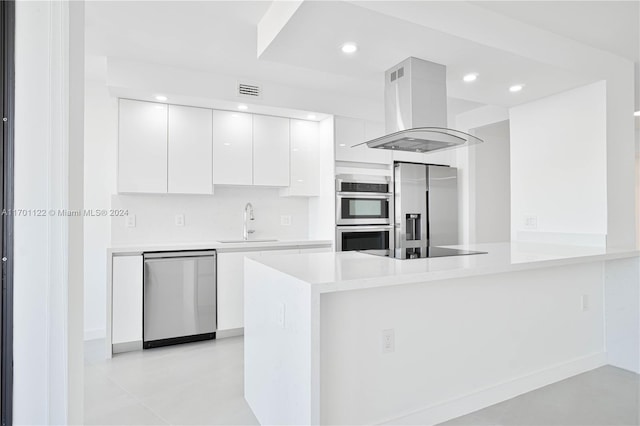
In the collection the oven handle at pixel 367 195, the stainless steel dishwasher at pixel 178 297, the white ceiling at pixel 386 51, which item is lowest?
the stainless steel dishwasher at pixel 178 297

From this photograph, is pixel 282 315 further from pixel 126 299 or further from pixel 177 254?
pixel 126 299

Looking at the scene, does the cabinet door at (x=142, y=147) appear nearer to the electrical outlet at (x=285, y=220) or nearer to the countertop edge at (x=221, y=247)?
the countertop edge at (x=221, y=247)

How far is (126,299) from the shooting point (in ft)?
10.2

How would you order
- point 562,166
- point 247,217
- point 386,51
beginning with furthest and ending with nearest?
1. point 247,217
2. point 562,166
3. point 386,51

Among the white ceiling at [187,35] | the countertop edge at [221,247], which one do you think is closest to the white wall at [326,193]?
the countertop edge at [221,247]

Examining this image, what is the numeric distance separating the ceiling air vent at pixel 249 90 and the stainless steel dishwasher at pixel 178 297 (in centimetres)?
152

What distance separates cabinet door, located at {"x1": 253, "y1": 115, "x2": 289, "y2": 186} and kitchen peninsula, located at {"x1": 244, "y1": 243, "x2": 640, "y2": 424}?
1.79 meters

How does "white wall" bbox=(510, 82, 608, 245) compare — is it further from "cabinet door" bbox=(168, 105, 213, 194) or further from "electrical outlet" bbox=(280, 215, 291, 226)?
"cabinet door" bbox=(168, 105, 213, 194)

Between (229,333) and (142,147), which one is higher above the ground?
(142,147)

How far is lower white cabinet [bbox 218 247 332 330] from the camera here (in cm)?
346

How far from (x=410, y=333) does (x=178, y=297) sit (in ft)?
7.19

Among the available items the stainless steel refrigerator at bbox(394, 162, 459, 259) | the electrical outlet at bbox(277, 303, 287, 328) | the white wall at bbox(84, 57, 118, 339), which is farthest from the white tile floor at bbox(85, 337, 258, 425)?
the stainless steel refrigerator at bbox(394, 162, 459, 259)

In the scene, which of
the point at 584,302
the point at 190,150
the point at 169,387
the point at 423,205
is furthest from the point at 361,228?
the point at 169,387

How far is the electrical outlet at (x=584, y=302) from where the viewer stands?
2701 mm
